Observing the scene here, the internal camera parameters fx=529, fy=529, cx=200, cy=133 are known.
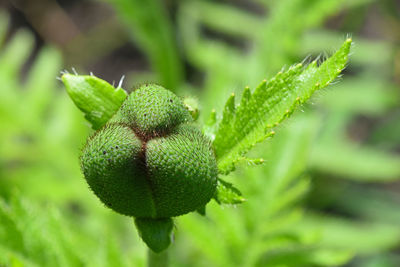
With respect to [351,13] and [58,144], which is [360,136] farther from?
[58,144]

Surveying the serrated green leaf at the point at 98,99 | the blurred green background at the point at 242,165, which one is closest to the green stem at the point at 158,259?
the serrated green leaf at the point at 98,99

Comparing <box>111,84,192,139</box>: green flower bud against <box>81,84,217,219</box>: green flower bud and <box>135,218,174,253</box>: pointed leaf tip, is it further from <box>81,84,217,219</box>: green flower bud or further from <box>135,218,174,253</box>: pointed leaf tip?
<box>135,218,174,253</box>: pointed leaf tip

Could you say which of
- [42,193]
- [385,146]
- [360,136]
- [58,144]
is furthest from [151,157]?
[360,136]

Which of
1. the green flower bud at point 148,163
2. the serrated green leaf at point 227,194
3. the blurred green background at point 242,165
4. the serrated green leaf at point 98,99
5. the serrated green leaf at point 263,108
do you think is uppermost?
the blurred green background at point 242,165

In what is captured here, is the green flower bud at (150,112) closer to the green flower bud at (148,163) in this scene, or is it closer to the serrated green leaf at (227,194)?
the green flower bud at (148,163)

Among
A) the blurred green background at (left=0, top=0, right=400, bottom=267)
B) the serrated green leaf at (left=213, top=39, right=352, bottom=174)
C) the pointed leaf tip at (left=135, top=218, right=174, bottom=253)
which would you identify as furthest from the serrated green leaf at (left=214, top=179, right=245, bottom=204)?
the blurred green background at (left=0, top=0, right=400, bottom=267)

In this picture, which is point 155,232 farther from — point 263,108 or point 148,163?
point 263,108

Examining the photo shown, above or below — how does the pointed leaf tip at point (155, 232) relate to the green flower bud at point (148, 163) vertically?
below
